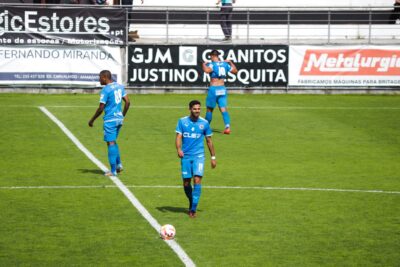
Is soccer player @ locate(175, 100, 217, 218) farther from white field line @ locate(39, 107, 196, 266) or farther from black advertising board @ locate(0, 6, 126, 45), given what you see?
black advertising board @ locate(0, 6, 126, 45)

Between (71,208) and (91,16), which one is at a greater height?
(91,16)

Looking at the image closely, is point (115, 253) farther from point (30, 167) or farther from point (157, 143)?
point (157, 143)

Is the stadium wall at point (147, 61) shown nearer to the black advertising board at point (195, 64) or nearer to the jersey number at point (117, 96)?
the black advertising board at point (195, 64)

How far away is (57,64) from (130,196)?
17.7m

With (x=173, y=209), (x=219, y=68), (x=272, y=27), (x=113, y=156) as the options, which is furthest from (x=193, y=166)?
(x=272, y=27)

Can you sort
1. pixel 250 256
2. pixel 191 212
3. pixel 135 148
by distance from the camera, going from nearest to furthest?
pixel 250 256 → pixel 191 212 → pixel 135 148

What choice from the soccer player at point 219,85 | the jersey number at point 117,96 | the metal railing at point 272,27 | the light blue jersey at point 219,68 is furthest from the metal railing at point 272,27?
the jersey number at point 117,96

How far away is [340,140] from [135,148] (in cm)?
571

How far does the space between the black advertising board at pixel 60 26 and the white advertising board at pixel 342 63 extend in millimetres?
6731

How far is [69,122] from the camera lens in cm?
2755

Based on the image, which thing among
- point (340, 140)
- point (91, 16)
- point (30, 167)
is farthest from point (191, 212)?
point (91, 16)

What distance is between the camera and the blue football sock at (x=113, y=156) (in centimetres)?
1878

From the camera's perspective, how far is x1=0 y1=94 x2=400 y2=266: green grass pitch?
13.0m

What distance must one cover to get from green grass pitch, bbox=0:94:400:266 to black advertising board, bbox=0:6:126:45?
3.50 m
